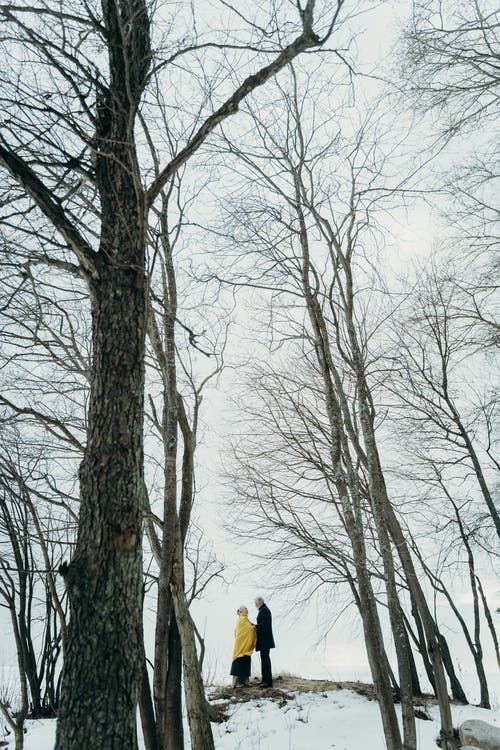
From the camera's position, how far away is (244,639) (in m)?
9.59

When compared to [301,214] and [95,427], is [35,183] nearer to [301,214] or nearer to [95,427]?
[95,427]

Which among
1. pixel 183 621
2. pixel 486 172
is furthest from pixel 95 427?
pixel 486 172

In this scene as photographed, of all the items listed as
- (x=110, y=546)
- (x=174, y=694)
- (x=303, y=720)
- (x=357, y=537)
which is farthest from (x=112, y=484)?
(x=303, y=720)

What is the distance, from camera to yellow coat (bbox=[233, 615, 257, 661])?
959cm

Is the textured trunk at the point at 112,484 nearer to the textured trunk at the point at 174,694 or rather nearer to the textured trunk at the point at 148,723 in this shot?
the textured trunk at the point at 148,723

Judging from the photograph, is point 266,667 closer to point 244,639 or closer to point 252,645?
point 252,645

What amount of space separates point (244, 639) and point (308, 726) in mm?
2251

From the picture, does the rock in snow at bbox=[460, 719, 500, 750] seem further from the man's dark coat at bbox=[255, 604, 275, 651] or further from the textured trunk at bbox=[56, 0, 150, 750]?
the textured trunk at bbox=[56, 0, 150, 750]

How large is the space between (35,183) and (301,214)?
4218 millimetres

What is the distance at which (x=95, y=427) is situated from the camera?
263cm

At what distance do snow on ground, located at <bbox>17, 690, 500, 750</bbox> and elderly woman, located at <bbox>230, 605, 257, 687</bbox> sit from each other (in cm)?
100

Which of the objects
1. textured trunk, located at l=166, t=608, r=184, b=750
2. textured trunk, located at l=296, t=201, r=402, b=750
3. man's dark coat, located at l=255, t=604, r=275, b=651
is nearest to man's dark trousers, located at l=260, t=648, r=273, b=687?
man's dark coat, located at l=255, t=604, r=275, b=651

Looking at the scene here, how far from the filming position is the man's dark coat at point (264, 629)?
9.46m

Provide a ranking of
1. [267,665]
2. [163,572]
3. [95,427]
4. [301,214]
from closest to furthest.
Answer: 1. [95,427]
2. [163,572]
3. [301,214]
4. [267,665]
